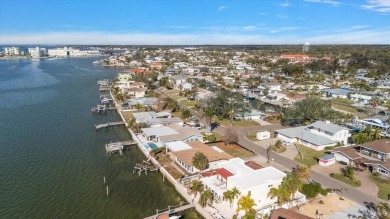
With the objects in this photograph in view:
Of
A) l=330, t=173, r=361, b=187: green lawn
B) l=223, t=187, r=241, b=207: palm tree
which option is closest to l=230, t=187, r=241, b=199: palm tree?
l=223, t=187, r=241, b=207: palm tree

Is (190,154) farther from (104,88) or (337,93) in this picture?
(104,88)

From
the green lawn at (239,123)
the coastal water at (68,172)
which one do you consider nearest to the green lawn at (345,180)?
the coastal water at (68,172)

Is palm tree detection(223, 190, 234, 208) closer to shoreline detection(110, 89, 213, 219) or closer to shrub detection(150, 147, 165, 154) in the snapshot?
shoreline detection(110, 89, 213, 219)

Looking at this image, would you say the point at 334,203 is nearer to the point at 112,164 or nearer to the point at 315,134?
the point at 315,134

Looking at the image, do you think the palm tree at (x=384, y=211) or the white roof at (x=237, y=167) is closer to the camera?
the palm tree at (x=384, y=211)

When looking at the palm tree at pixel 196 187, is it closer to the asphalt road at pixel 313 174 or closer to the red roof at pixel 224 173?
the red roof at pixel 224 173

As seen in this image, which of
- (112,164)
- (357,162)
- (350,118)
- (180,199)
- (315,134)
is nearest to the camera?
(180,199)

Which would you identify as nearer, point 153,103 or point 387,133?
point 387,133

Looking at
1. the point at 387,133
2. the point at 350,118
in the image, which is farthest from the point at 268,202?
the point at 350,118
